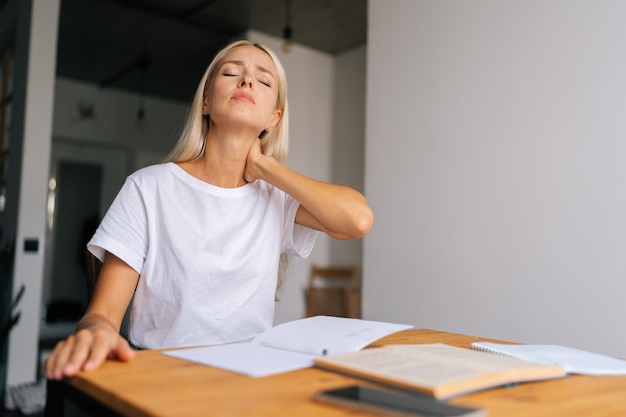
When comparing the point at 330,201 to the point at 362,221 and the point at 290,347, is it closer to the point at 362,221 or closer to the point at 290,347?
the point at 362,221

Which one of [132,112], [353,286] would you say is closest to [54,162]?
[132,112]

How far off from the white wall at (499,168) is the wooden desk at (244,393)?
3.96 ft

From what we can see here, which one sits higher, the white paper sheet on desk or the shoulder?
the shoulder

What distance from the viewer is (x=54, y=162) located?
19.1 feet

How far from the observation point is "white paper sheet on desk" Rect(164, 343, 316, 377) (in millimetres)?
673

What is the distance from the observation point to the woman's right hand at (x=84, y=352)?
66 cm

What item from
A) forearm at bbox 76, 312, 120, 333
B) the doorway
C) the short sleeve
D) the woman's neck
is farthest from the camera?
the doorway

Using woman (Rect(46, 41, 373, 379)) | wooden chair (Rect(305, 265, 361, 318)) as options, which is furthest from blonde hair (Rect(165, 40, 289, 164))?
wooden chair (Rect(305, 265, 361, 318))

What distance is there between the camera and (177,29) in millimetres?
4355

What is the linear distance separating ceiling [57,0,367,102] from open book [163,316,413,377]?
10.8 ft

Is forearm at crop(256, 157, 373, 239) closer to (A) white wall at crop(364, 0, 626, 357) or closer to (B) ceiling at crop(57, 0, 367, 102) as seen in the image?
(A) white wall at crop(364, 0, 626, 357)

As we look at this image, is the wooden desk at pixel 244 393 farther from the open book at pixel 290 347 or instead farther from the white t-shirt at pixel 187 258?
the white t-shirt at pixel 187 258

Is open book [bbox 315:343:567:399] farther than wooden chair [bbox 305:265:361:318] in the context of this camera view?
No

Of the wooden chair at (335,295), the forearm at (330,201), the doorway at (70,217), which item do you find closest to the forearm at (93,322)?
the forearm at (330,201)
